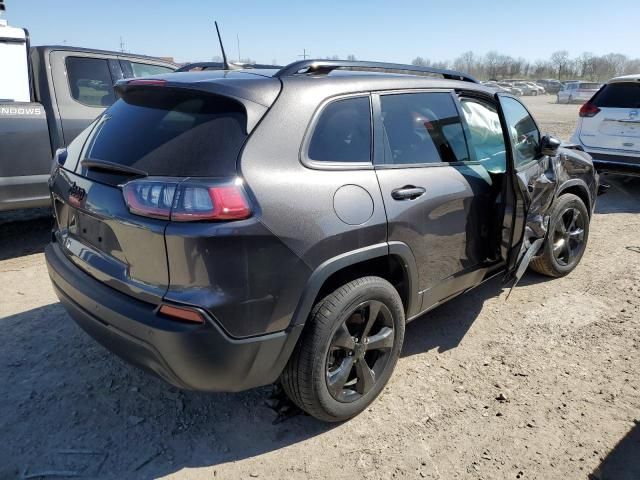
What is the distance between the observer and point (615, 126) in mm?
7066

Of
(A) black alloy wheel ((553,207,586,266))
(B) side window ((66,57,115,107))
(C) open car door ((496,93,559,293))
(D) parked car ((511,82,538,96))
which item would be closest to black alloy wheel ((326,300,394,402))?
(C) open car door ((496,93,559,293))

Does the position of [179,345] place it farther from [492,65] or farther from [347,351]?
[492,65]

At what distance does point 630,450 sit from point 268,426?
1870 mm

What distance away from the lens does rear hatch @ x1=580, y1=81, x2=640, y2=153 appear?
689 cm

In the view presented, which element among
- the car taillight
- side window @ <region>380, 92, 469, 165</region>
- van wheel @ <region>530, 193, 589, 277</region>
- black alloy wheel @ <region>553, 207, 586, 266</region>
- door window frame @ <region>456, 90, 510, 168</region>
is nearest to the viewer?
side window @ <region>380, 92, 469, 165</region>

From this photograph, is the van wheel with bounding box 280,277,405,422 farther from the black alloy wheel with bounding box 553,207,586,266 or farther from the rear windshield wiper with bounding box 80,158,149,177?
the black alloy wheel with bounding box 553,207,586,266

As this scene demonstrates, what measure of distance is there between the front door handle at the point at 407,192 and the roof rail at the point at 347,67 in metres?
0.73

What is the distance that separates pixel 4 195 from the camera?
4.58 m

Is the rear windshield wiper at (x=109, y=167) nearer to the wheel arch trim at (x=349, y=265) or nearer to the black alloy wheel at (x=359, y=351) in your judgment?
the wheel arch trim at (x=349, y=265)

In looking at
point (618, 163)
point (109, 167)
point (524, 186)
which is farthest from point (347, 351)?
point (618, 163)

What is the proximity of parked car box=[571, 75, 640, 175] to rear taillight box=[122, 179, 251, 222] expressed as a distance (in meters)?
6.98

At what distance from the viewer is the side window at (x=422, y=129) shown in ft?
8.86

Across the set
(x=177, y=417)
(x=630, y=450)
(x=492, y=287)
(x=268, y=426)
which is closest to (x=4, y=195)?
(x=177, y=417)

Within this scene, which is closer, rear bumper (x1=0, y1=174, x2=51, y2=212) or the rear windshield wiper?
the rear windshield wiper
